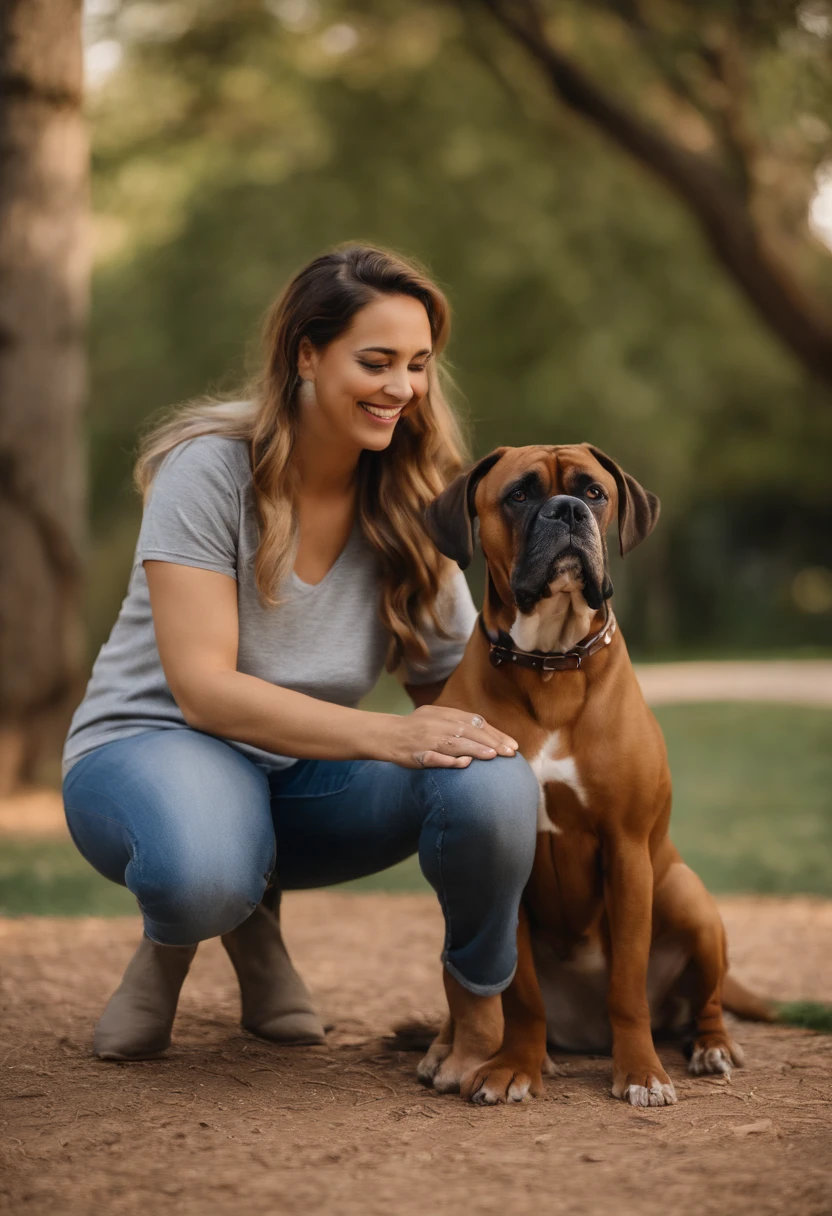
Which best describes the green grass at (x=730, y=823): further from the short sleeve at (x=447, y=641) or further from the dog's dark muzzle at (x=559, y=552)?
the dog's dark muzzle at (x=559, y=552)

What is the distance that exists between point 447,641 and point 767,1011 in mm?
1363

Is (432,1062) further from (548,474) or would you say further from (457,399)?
(457,399)

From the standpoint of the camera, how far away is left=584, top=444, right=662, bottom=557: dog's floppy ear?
3.31 meters

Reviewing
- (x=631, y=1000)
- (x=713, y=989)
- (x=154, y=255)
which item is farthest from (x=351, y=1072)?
(x=154, y=255)

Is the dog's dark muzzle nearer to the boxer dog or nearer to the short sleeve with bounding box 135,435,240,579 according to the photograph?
the boxer dog

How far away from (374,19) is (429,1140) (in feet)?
40.0

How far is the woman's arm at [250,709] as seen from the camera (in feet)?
9.72

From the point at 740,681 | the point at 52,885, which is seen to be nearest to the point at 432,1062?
the point at 52,885

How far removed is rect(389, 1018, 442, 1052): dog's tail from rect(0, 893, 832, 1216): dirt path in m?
0.06

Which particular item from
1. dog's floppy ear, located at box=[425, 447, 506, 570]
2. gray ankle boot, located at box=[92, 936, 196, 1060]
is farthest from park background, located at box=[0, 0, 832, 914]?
dog's floppy ear, located at box=[425, 447, 506, 570]

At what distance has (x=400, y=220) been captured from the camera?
603 inches

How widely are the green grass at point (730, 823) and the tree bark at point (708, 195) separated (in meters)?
2.98

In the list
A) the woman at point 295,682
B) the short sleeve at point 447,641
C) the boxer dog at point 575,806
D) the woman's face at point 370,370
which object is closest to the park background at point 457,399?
the boxer dog at point 575,806

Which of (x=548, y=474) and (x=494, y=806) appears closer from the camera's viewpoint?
(x=494, y=806)
